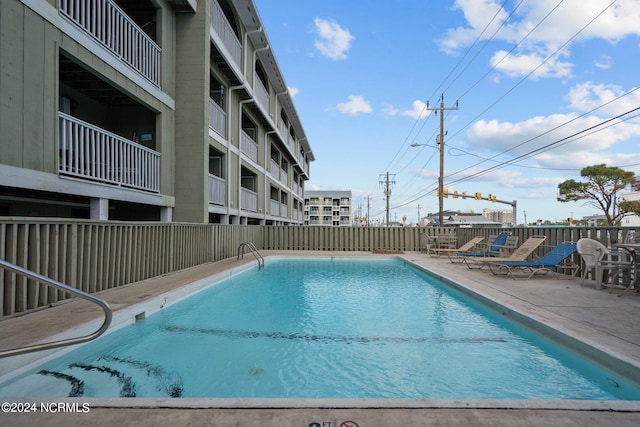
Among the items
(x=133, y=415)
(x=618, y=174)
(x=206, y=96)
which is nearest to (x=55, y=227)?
(x=133, y=415)

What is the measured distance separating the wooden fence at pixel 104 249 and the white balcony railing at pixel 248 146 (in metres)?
4.41

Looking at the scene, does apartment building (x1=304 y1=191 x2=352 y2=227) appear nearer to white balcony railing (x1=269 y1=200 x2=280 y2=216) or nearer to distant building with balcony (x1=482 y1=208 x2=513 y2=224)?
distant building with balcony (x1=482 y1=208 x2=513 y2=224)

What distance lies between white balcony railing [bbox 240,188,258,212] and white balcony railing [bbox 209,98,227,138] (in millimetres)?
3380

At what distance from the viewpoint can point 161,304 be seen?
592cm

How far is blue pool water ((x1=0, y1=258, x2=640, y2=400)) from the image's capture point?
3.22m

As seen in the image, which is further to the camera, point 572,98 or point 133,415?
point 572,98

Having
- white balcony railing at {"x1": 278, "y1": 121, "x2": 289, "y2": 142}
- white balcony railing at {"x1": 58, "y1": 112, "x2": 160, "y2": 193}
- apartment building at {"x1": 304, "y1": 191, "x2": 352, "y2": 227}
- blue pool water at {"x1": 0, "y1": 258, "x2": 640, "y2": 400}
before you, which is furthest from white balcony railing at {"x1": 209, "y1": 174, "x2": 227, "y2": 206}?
apartment building at {"x1": 304, "y1": 191, "x2": 352, "y2": 227}

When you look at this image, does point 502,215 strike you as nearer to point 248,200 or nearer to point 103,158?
point 248,200

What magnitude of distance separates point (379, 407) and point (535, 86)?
20.9 meters

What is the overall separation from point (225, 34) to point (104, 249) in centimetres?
1031

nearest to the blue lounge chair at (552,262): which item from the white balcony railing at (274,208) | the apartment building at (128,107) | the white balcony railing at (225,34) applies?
the apartment building at (128,107)

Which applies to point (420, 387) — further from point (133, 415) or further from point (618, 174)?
point (618, 174)

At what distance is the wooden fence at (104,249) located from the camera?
15.1 feet

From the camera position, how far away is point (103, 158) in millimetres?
7707
